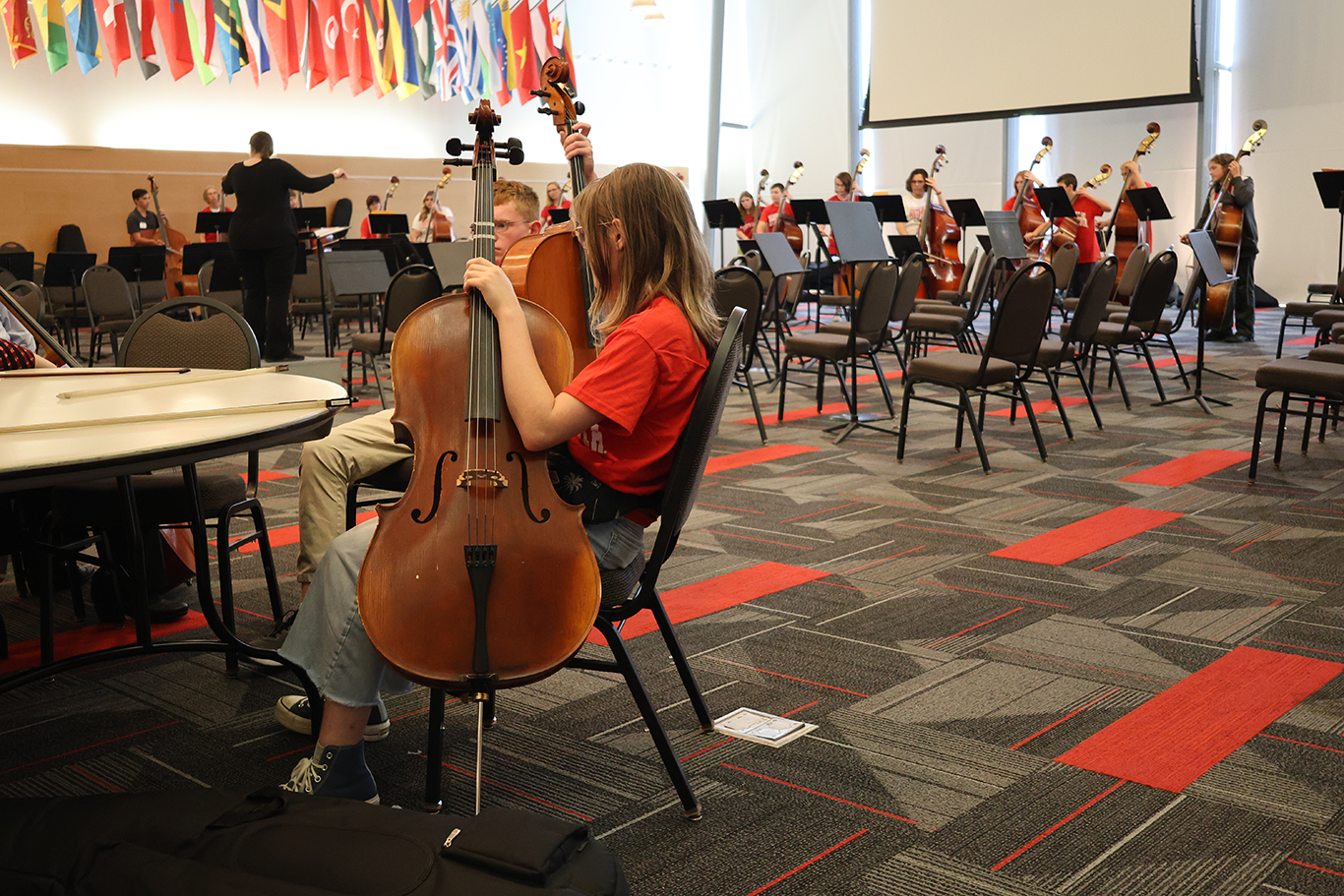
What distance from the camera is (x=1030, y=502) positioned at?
12.0 feet

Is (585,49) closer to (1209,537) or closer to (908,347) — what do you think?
(908,347)

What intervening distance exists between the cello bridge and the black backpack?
43 cm

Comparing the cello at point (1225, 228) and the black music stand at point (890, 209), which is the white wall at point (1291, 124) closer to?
the cello at point (1225, 228)

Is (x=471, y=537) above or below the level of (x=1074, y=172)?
below

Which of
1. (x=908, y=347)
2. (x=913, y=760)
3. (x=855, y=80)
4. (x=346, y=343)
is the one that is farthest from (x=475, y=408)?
(x=855, y=80)

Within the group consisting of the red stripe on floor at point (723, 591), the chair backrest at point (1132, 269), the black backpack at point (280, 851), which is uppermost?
the chair backrest at point (1132, 269)

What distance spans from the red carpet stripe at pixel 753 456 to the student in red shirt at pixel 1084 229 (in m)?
3.76

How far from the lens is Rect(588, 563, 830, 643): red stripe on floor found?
2.61 meters

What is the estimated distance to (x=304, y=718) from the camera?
6.56 feet

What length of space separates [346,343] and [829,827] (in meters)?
8.47

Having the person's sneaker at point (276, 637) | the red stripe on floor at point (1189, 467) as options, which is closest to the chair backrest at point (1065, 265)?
the red stripe on floor at point (1189, 467)

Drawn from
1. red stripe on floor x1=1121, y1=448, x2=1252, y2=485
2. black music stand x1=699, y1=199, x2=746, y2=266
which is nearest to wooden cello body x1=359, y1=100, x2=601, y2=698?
red stripe on floor x1=1121, y1=448, x2=1252, y2=485

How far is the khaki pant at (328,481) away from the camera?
7.34ft

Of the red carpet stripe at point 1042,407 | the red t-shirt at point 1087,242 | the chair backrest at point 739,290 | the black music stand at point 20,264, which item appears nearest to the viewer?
the chair backrest at point 739,290
